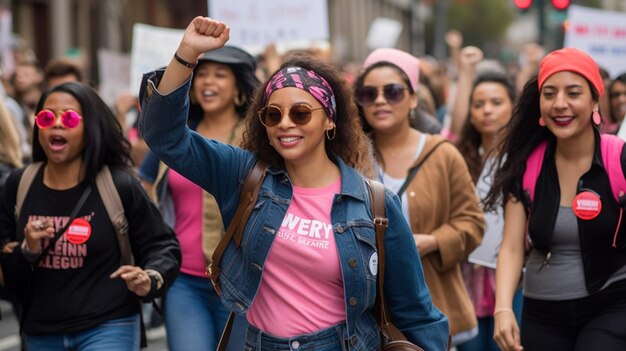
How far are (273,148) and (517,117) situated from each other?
1.48 metres

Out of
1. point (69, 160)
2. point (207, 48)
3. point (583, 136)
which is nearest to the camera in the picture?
point (207, 48)

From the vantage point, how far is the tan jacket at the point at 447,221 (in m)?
5.66

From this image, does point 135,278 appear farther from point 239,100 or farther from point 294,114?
point 239,100

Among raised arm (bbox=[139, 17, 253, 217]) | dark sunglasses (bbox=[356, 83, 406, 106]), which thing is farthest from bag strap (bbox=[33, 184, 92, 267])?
dark sunglasses (bbox=[356, 83, 406, 106])

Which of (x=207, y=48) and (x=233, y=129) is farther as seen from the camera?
(x=233, y=129)

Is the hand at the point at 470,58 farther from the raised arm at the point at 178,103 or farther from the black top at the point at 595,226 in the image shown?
the raised arm at the point at 178,103

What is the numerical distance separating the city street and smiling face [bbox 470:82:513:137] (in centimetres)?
318

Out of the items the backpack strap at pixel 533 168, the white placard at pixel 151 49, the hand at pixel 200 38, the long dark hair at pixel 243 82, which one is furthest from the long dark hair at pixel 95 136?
the white placard at pixel 151 49

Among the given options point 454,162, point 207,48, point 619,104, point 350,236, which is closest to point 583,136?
point 454,162

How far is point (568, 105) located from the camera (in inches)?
188

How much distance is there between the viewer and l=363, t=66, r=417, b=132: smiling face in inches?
229

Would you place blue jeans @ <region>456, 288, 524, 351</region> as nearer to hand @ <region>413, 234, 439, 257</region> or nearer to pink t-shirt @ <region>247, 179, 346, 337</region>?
hand @ <region>413, 234, 439, 257</region>

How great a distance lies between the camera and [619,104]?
8156mm

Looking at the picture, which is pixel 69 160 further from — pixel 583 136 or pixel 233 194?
pixel 583 136
